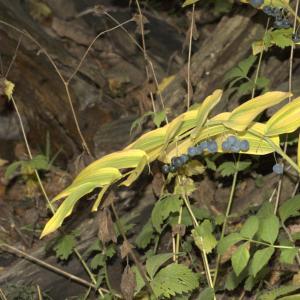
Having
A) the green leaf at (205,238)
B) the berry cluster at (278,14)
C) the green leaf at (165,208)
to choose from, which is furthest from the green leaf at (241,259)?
the berry cluster at (278,14)

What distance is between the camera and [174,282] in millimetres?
2096

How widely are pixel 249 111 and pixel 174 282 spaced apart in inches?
30.7

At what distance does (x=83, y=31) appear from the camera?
475 centimetres

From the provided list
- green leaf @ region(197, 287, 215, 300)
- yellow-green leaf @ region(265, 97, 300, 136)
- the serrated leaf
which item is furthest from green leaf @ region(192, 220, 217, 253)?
yellow-green leaf @ region(265, 97, 300, 136)

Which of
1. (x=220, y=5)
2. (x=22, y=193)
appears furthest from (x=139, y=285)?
(x=220, y=5)

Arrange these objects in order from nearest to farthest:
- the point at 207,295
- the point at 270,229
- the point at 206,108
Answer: the point at 206,108 < the point at 270,229 < the point at 207,295

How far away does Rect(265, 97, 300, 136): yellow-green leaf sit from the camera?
1551mm

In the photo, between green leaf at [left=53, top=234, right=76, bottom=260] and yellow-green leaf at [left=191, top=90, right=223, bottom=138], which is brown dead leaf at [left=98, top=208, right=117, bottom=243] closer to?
yellow-green leaf at [left=191, top=90, right=223, bottom=138]

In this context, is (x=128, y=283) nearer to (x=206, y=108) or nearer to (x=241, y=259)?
(x=241, y=259)

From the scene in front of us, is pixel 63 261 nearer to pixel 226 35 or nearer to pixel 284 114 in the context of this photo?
pixel 226 35

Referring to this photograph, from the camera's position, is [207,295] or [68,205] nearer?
[68,205]

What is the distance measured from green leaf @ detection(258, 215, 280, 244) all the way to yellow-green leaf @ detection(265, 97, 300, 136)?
293 millimetres

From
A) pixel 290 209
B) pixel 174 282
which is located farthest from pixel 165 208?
pixel 290 209

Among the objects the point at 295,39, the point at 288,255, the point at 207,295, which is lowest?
the point at 207,295
